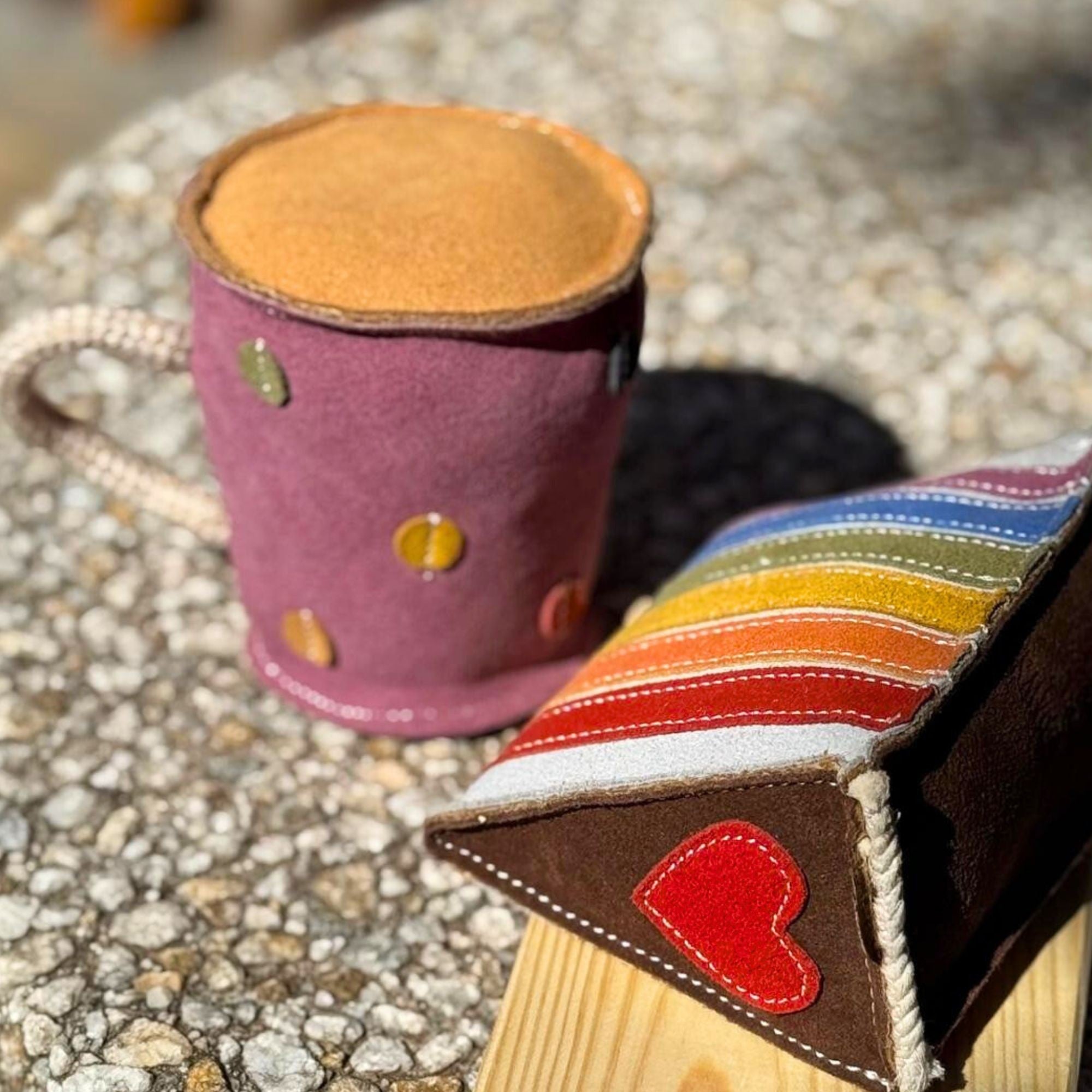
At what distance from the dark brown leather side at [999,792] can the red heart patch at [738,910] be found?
8 cm

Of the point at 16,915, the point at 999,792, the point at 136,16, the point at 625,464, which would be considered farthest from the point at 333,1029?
the point at 136,16

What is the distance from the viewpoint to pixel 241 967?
1.17 meters

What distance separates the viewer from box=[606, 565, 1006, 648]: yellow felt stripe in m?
1.04

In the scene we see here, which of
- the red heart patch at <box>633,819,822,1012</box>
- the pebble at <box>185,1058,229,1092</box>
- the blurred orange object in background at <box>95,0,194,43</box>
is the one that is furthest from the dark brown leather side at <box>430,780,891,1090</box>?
the blurred orange object in background at <box>95,0,194,43</box>

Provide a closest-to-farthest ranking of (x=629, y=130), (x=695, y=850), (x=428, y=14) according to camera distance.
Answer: (x=695, y=850)
(x=629, y=130)
(x=428, y=14)

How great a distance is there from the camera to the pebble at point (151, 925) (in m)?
1.18

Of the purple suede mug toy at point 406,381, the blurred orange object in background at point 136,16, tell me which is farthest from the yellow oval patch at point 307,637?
the blurred orange object in background at point 136,16

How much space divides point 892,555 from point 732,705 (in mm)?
201

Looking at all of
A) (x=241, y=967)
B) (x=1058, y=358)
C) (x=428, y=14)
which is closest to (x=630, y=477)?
(x=1058, y=358)

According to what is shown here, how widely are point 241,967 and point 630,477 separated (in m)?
0.77

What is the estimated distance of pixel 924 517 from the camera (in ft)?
3.82

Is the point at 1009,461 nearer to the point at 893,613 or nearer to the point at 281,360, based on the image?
the point at 893,613

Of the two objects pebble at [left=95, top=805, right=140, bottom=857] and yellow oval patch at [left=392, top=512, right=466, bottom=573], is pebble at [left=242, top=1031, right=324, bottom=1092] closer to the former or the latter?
pebble at [left=95, top=805, right=140, bottom=857]

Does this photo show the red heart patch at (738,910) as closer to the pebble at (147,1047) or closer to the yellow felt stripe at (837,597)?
the yellow felt stripe at (837,597)
